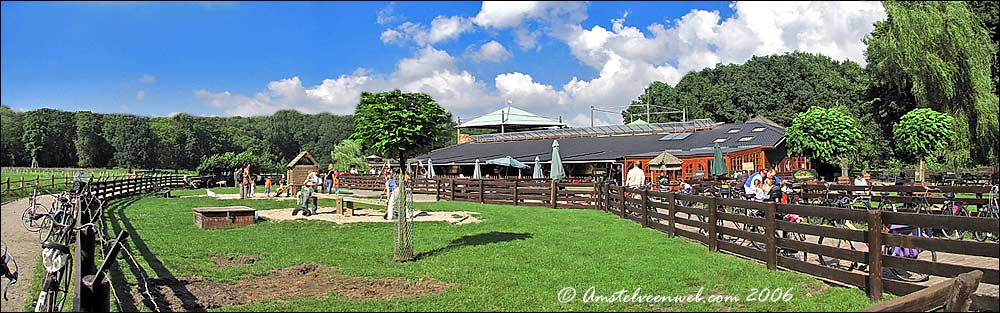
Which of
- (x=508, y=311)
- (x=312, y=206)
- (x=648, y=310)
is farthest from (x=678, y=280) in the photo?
(x=312, y=206)

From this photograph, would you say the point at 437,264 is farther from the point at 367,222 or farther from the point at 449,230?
the point at 367,222

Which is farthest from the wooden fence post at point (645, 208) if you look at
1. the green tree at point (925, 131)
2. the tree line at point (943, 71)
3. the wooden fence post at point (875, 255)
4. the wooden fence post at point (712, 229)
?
the tree line at point (943, 71)

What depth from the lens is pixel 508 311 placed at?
19.9ft

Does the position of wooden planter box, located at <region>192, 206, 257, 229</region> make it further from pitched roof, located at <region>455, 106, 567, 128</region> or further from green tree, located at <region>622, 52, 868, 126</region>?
green tree, located at <region>622, 52, 868, 126</region>

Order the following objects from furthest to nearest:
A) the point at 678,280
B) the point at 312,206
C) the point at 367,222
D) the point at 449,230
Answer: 1. the point at 312,206
2. the point at 367,222
3. the point at 449,230
4. the point at 678,280

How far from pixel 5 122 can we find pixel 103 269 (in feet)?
3.84

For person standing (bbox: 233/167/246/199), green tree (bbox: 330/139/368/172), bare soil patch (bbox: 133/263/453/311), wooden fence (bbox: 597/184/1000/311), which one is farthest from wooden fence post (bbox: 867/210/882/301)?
green tree (bbox: 330/139/368/172)

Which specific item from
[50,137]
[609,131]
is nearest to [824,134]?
[609,131]

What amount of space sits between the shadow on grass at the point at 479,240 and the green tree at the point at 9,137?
5.20 m

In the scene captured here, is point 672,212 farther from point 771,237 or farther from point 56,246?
point 56,246

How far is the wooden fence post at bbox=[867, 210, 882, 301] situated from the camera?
6441 millimetres

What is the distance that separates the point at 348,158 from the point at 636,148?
127 ft

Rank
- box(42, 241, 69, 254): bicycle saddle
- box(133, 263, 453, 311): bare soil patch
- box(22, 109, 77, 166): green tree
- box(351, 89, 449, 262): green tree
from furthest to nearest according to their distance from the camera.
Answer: box(351, 89, 449, 262): green tree < box(22, 109, 77, 166): green tree < box(133, 263, 453, 311): bare soil patch < box(42, 241, 69, 254): bicycle saddle

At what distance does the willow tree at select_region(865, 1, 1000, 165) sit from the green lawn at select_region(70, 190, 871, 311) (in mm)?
22647
